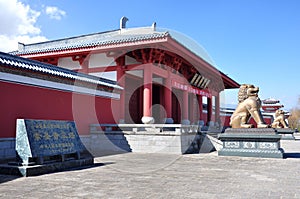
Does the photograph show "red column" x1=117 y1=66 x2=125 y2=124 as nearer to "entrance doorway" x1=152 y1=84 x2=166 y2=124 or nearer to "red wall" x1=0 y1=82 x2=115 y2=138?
"red wall" x1=0 y1=82 x2=115 y2=138

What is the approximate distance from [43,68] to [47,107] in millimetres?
1368

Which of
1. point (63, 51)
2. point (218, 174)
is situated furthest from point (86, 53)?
point (218, 174)

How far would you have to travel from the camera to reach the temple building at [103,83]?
8.23 metres

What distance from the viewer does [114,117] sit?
12133mm

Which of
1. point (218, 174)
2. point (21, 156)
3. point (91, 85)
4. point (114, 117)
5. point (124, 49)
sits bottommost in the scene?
point (218, 174)

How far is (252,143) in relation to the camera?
8.95 meters

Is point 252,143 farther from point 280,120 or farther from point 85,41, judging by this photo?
point 280,120

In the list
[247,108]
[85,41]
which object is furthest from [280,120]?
[85,41]

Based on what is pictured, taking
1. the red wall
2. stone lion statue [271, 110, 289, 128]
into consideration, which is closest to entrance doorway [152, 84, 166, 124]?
the red wall

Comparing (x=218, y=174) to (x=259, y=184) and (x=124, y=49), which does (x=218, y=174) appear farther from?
(x=124, y=49)

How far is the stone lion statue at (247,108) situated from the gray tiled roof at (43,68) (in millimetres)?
5322

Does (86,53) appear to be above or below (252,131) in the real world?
above

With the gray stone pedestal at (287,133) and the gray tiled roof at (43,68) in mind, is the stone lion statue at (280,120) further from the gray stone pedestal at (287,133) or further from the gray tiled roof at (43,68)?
the gray tiled roof at (43,68)

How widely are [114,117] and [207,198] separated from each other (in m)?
8.89
